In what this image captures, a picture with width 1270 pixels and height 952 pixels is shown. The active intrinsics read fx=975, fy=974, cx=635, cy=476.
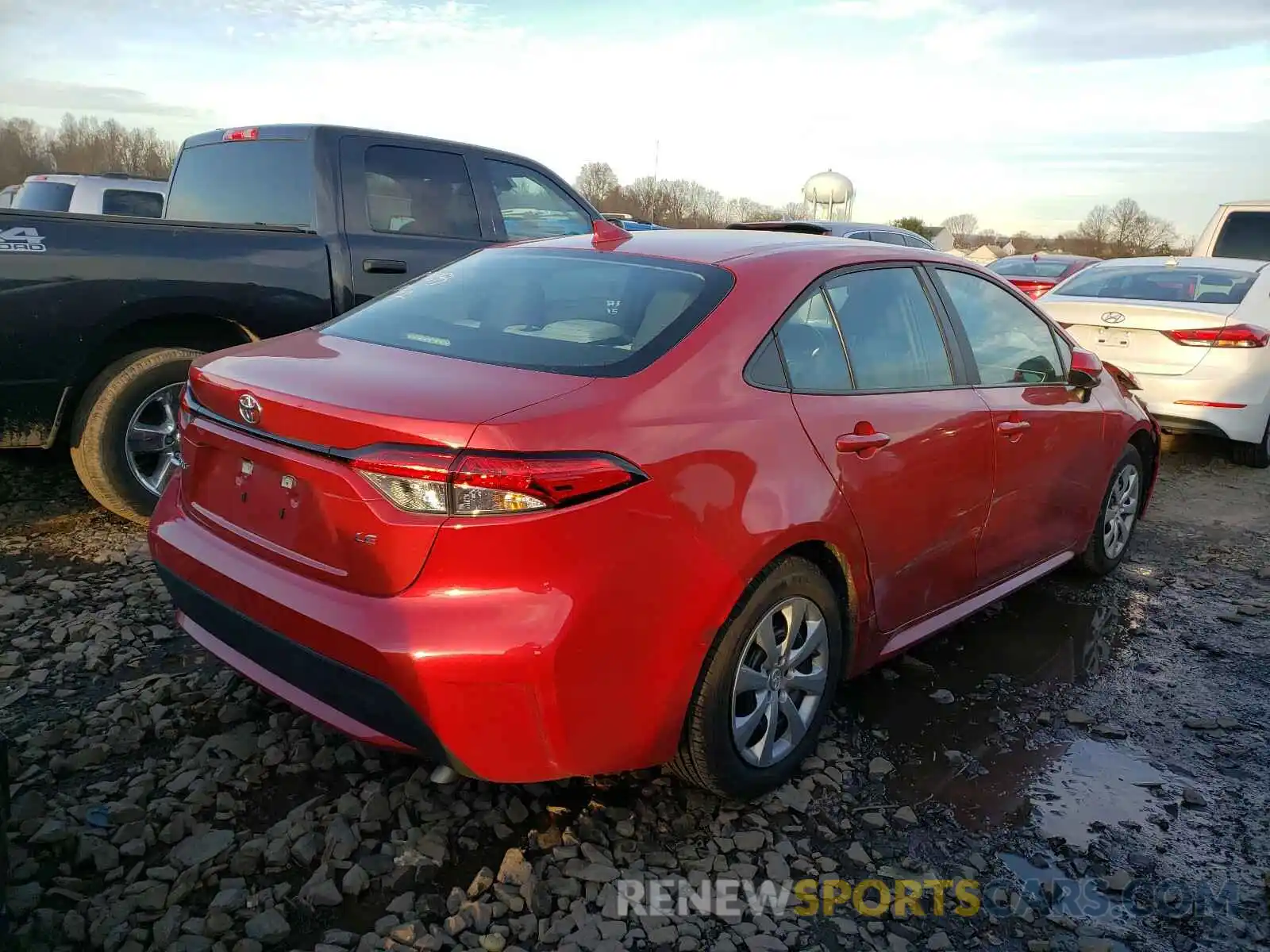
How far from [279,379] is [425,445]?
620 millimetres

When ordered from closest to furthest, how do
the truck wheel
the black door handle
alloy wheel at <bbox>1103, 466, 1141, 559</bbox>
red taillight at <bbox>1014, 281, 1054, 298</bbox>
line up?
1. the truck wheel
2. alloy wheel at <bbox>1103, 466, 1141, 559</bbox>
3. the black door handle
4. red taillight at <bbox>1014, 281, 1054, 298</bbox>

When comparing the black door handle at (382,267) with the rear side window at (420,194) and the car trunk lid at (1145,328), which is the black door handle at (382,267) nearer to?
the rear side window at (420,194)

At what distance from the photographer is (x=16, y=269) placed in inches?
160

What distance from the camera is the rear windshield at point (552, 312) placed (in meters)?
2.64

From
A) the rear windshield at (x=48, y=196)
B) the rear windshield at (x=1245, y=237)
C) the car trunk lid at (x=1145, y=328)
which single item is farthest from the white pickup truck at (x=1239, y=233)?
the rear windshield at (x=48, y=196)

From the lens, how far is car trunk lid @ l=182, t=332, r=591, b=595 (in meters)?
2.23

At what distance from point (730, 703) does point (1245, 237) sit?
11.5 m

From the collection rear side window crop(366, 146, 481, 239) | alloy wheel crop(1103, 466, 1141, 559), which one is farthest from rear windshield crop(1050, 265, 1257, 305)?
rear side window crop(366, 146, 481, 239)

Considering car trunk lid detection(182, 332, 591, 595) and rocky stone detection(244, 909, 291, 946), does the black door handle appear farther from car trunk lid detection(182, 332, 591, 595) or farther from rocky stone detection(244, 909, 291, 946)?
rocky stone detection(244, 909, 291, 946)

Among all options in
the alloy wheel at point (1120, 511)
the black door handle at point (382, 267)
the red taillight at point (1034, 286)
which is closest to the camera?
the alloy wheel at point (1120, 511)

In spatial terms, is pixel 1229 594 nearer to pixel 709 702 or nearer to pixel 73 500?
pixel 709 702

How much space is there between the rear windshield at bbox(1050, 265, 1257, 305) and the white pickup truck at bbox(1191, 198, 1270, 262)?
3.74 meters

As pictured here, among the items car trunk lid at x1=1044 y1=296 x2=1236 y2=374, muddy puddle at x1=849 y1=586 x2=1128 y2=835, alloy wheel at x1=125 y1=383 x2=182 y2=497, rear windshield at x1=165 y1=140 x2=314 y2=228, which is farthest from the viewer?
car trunk lid at x1=1044 y1=296 x2=1236 y2=374

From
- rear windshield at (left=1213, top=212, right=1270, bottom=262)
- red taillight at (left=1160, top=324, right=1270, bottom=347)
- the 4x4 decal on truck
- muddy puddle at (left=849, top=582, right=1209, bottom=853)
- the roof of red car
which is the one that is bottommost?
muddy puddle at (left=849, top=582, right=1209, bottom=853)
